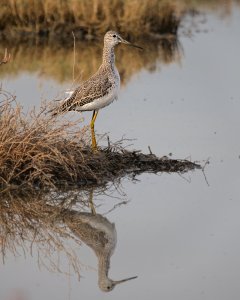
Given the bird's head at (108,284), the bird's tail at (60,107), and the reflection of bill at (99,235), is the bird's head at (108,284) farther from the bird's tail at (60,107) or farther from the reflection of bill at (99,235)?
the bird's tail at (60,107)

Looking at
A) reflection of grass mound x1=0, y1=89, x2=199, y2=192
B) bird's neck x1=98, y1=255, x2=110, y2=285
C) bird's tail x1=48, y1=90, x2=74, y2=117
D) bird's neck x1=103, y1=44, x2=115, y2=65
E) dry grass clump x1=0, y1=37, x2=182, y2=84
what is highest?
dry grass clump x1=0, y1=37, x2=182, y2=84

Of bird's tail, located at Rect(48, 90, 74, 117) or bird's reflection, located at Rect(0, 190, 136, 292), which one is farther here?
bird's tail, located at Rect(48, 90, 74, 117)

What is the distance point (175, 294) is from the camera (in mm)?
7367

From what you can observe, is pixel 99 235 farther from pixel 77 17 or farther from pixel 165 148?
pixel 77 17

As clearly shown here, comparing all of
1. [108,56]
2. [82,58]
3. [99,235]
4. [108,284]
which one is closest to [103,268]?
[108,284]

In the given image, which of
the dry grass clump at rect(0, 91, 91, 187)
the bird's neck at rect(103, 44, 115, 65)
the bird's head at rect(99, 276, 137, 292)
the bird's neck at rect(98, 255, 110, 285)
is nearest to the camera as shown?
the bird's head at rect(99, 276, 137, 292)

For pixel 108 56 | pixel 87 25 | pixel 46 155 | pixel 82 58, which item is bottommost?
pixel 46 155

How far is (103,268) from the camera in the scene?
25.9 ft

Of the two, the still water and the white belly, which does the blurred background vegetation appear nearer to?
the still water

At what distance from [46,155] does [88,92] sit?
101cm

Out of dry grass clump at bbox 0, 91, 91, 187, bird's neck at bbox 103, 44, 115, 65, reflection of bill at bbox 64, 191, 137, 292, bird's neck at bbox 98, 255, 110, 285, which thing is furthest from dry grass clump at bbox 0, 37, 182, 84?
Result: bird's neck at bbox 98, 255, 110, 285

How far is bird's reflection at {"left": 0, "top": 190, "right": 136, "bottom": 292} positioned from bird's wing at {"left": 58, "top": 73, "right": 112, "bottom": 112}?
1.02 metres

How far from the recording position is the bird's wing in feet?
33.6

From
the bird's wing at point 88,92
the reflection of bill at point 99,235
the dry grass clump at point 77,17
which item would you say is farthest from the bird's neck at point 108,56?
the dry grass clump at point 77,17
